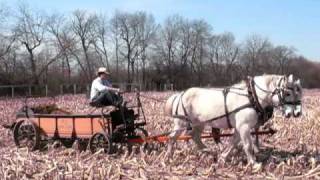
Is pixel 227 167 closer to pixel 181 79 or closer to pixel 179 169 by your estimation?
pixel 179 169

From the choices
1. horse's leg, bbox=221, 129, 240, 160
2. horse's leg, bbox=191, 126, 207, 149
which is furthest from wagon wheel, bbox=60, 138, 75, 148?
horse's leg, bbox=221, 129, 240, 160

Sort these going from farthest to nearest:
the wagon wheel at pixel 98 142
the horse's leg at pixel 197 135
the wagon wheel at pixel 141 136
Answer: the wagon wheel at pixel 141 136, the wagon wheel at pixel 98 142, the horse's leg at pixel 197 135

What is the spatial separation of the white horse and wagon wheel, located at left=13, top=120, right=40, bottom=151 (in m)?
2.91

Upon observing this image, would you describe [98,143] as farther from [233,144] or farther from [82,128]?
[233,144]

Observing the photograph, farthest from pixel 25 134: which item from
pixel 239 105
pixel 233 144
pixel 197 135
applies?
pixel 239 105

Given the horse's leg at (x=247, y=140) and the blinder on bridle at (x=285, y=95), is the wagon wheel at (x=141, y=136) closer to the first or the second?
the horse's leg at (x=247, y=140)

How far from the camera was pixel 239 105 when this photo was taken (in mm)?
9898

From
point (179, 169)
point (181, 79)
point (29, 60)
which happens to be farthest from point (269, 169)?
point (181, 79)

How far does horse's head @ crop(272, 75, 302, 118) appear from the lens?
9.57 metres

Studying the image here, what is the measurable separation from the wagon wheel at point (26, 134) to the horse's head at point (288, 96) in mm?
4924

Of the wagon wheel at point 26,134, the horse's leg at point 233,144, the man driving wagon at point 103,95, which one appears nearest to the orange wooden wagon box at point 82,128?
the wagon wheel at point 26,134

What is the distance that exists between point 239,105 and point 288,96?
0.81m

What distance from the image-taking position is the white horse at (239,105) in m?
9.63

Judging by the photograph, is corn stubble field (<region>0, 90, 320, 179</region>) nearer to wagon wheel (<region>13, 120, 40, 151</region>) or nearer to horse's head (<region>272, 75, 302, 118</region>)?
wagon wheel (<region>13, 120, 40, 151</region>)
